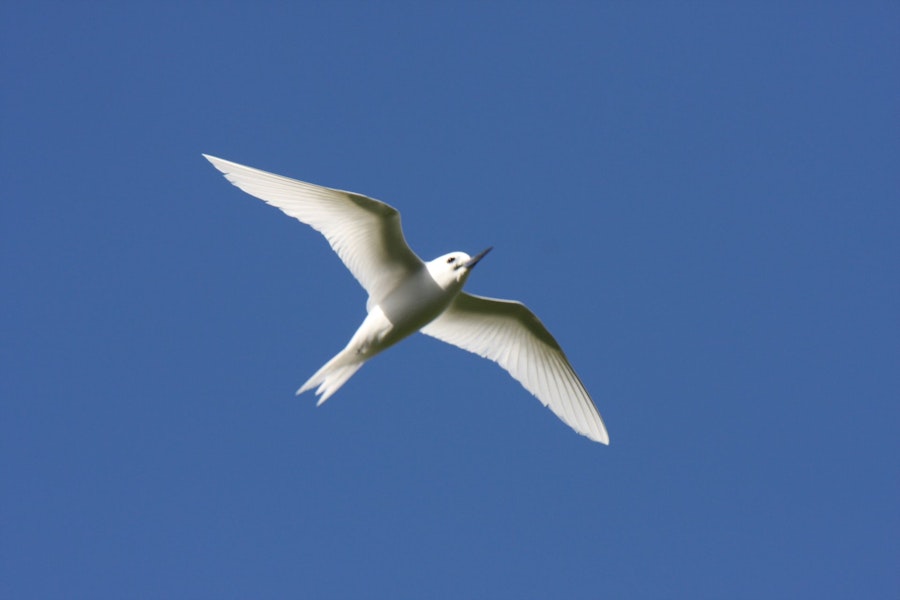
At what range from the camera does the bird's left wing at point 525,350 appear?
12258 mm

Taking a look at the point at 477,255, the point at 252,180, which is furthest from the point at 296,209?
the point at 477,255

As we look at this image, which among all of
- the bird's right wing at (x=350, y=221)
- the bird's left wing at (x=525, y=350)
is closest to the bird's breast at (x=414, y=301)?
the bird's right wing at (x=350, y=221)

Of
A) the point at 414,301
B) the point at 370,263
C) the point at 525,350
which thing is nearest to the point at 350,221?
the point at 370,263

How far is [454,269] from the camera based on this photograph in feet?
35.3

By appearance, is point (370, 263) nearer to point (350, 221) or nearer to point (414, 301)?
point (350, 221)

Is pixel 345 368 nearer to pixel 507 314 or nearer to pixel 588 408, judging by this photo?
pixel 507 314

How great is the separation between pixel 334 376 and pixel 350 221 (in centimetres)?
182

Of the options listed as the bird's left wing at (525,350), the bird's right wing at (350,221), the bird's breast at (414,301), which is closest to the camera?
the bird's right wing at (350,221)

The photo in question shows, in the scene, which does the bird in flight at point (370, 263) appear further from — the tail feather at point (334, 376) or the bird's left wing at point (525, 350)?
the bird's left wing at point (525, 350)

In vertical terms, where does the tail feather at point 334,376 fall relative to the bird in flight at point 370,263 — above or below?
below

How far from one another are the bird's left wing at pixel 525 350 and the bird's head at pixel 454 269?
141cm

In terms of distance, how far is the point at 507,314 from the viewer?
1225cm

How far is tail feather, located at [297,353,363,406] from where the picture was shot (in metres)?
10.6

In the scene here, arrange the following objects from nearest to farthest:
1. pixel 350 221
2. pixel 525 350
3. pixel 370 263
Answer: pixel 350 221 → pixel 370 263 → pixel 525 350
